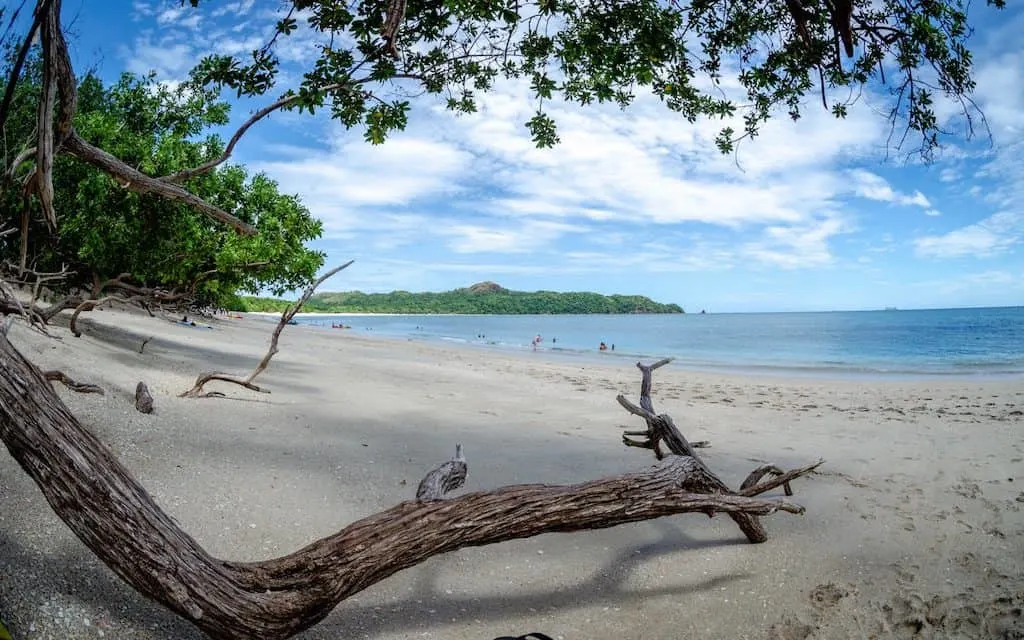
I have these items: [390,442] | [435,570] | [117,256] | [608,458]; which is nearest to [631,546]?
[435,570]

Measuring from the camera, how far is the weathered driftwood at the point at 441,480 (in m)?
3.40

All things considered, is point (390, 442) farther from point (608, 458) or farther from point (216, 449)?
point (608, 458)

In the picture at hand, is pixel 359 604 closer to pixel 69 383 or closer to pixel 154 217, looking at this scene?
pixel 69 383

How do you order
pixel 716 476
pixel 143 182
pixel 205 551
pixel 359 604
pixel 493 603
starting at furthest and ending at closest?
1. pixel 716 476
2. pixel 493 603
3. pixel 359 604
4. pixel 143 182
5. pixel 205 551

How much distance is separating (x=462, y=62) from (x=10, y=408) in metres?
3.76

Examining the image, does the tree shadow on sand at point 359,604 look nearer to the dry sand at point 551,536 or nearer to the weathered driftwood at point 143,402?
the dry sand at point 551,536

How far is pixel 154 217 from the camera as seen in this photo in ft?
38.6

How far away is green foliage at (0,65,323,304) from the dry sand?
131 inches

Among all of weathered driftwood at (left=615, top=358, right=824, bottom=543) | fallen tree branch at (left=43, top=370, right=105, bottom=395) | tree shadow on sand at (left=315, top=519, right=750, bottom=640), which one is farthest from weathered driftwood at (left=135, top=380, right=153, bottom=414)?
weathered driftwood at (left=615, top=358, right=824, bottom=543)

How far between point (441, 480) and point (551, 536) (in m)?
1.52

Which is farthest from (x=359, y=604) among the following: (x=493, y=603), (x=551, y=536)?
(x=551, y=536)

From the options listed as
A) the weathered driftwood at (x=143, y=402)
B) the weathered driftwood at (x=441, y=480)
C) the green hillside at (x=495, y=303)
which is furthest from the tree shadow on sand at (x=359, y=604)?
the green hillside at (x=495, y=303)

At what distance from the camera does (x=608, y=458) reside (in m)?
7.36

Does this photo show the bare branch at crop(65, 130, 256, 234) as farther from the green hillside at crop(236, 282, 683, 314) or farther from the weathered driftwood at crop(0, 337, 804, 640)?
the green hillside at crop(236, 282, 683, 314)
